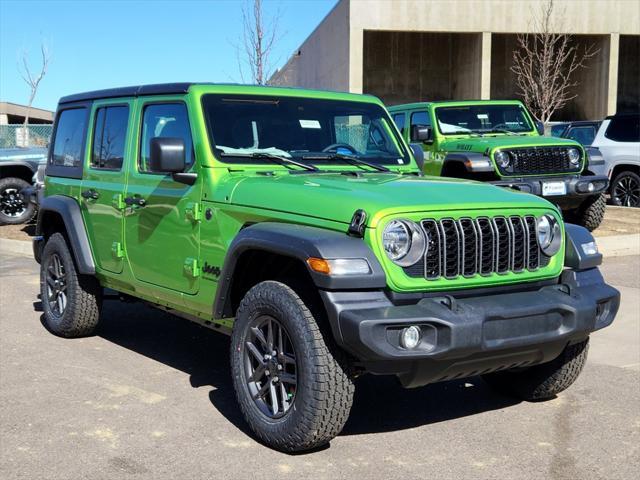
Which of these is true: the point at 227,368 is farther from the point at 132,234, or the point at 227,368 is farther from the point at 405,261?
the point at 405,261

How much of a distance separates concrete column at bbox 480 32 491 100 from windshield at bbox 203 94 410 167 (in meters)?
31.9

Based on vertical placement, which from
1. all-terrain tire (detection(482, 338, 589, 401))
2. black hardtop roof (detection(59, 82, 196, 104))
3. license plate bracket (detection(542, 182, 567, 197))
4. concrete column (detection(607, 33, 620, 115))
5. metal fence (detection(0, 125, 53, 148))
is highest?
concrete column (detection(607, 33, 620, 115))

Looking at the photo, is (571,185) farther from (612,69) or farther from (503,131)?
(612,69)

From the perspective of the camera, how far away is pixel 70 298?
21.9 ft

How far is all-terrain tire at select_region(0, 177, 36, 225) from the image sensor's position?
47.1ft

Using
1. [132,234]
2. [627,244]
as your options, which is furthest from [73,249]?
[627,244]

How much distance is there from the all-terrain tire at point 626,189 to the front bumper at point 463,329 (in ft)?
38.2

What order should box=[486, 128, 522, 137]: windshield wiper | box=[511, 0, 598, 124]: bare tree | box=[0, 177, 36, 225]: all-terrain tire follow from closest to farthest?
box=[486, 128, 522, 137]: windshield wiper
box=[0, 177, 36, 225]: all-terrain tire
box=[511, 0, 598, 124]: bare tree

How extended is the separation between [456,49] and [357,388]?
3824 cm

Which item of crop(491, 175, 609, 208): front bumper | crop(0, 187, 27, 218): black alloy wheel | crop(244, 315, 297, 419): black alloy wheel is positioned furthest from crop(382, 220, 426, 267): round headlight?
crop(0, 187, 27, 218): black alloy wheel

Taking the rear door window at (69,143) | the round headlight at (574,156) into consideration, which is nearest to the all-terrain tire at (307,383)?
the rear door window at (69,143)

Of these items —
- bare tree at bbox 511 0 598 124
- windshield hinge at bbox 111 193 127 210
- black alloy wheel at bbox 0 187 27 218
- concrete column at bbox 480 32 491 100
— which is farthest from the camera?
concrete column at bbox 480 32 491 100

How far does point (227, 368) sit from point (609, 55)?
36.1 m

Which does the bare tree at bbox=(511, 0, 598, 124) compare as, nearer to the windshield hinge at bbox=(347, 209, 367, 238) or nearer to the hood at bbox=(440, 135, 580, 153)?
the hood at bbox=(440, 135, 580, 153)
